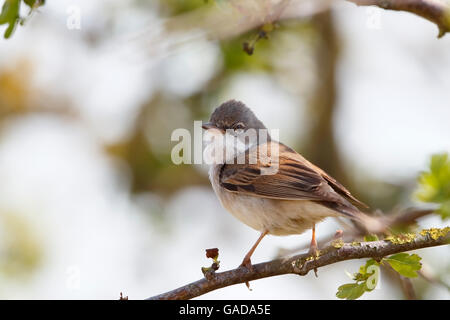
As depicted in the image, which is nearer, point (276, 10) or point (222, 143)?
point (276, 10)

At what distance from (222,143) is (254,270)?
7.08 feet

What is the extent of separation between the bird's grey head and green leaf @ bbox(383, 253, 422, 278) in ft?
9.07

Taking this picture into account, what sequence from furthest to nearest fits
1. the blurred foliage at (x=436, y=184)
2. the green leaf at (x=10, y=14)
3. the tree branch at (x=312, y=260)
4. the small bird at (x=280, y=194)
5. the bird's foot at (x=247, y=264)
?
1. the small bird at (x=280, y=194)
2. the bird's foot at (x=247, y=264)
3. the tree branch at (x=312, y=260)
4. the green leaf at (x=10, y=14)
5. the blurred foliage at (x=436, y=184)

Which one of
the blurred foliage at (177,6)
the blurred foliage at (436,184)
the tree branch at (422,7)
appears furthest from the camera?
the blurred foliage at (177,6)

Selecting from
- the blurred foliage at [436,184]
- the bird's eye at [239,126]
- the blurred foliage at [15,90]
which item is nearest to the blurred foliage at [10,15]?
the blurred foliage at [436,184]

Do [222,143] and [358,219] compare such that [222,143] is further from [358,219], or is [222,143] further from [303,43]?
[303,43]

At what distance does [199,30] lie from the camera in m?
5.68

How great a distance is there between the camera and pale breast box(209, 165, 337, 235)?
472cm

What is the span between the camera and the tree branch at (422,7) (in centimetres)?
378

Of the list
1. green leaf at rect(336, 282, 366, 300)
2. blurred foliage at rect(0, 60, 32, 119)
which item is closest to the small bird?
green leaf at rect(336, 282, 366, 300)

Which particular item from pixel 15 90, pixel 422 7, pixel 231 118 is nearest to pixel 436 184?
pixel 422 7

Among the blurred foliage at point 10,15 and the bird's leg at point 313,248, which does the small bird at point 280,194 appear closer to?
the bird's leg at point 313,248

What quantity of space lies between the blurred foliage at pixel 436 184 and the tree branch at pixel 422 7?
1.40 metres

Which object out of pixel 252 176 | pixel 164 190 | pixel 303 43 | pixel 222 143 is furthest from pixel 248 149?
pixel 303 43
